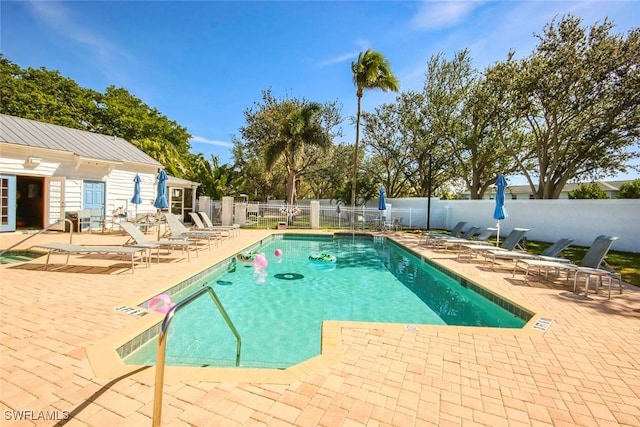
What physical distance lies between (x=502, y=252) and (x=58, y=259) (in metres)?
12.6

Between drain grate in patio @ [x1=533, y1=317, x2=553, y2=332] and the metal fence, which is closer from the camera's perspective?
drain grate in patio @ [x1=533, y1=317, x2=553, y2=332]

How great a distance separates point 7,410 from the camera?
7.97ft

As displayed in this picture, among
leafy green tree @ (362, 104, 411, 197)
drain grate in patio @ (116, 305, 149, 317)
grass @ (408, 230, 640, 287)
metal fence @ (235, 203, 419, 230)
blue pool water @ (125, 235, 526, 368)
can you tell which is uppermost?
leafy green tree @ (362, 104, 411, 197)

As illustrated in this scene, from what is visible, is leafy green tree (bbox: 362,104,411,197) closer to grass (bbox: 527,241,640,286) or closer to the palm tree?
the palm tree

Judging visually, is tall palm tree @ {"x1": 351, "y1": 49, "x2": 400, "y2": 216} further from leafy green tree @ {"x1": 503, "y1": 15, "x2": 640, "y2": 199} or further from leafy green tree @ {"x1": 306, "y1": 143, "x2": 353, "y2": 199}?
leafy green tree @ {"x1": 306, "y1": 143, "x2": 353, "y2": 199}

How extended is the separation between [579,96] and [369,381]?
62.8 feet

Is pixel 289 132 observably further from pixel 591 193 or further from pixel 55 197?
pixel 591 193

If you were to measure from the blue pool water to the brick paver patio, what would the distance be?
926mm

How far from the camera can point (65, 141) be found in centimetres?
1423

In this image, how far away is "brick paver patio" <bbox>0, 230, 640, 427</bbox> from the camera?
251cm

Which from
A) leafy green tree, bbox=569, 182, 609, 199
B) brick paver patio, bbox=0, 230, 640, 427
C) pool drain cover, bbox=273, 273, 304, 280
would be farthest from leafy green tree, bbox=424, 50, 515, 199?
brick paver patio, bbox=0, 230, 640, 427

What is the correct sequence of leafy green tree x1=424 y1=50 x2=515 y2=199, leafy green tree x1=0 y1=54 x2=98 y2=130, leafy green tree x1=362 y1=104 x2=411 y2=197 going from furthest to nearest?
1. leafy green tree x1=362 y1=104 x2=411 y2=197
2. leafy green tree x1=0 y1=54 x2=98 y2=130
3. leafy green tree x1=424 y1=50 x2=515 y2=199

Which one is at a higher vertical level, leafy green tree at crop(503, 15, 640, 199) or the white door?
leafy green tree at crop(503, 15, 640, 199)

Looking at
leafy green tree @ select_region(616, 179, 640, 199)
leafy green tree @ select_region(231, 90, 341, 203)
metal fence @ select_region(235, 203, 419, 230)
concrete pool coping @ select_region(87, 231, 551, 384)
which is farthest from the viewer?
leafy green tree @ select_region(616, 179, 640, 199)
